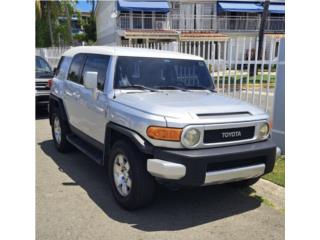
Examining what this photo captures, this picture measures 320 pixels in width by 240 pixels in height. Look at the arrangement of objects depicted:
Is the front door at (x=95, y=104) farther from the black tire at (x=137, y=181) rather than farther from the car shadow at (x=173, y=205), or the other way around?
the black tire at (x=137, y=181)

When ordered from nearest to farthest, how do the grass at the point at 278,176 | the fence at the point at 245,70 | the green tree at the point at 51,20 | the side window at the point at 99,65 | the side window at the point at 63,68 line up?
the side window at the point at 99,65, the grass at the point at 278,176, the side window at the point at 63,68, the fence at the point at 245,70, the green tree at the point at 51,20

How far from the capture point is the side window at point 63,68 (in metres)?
6.66

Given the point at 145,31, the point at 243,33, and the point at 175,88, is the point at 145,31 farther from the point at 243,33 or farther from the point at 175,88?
the point at 175,88

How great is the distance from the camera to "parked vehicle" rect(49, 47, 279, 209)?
3.82 meters

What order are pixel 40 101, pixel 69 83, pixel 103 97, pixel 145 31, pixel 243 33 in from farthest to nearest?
1. pixel 243 33
2. pixel 145 31
3. pixel 40 101
4. pixel 69 83
5. pixel 103 97

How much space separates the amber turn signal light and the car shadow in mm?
968

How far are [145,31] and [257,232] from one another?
25459 mm

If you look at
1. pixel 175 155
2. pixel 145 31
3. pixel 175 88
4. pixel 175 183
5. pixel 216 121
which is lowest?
pixel 175 183

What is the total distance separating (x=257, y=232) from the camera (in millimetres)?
3871

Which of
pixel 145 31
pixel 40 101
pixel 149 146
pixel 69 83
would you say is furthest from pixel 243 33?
pixel 149 146

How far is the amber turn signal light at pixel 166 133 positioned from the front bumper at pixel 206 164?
128mm

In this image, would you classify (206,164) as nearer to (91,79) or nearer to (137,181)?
(137,181)

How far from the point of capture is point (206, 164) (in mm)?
3783

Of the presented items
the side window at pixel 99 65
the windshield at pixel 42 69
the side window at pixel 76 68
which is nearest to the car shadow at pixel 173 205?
the side window at pixel 99 65
